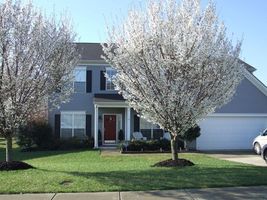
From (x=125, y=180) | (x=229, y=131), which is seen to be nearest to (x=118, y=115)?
(x=229, y=131)

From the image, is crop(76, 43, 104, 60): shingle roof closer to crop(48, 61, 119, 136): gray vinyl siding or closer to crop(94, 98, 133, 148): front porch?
crop(48, 61, 119, 136): gray vinyl siding

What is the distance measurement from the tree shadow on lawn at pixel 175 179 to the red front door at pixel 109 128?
69.7ft

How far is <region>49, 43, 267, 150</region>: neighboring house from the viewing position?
1287 inches

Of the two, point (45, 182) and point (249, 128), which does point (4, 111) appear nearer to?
point (45, 182)

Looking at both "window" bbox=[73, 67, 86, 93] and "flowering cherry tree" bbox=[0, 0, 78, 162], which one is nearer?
"flowering cherry tree" bbox=[0, 0, 78, 162]

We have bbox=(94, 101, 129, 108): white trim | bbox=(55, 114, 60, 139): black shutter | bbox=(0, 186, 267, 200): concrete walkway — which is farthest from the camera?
bbox=(55, 114, 60, 139): black shutter

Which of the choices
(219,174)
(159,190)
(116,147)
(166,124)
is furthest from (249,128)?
(159,190)

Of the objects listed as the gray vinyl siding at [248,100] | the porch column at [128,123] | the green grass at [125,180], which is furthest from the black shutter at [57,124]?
the green grass at [125,180]

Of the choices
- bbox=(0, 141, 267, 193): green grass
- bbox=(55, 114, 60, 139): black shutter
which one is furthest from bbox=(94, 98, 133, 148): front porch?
bbox=(0, 141, 267, 193): green grass

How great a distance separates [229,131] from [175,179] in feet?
68.7

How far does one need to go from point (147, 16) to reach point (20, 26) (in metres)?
4.27

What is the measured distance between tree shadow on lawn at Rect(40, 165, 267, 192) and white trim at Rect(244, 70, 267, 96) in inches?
777

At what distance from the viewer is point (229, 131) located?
108 feet

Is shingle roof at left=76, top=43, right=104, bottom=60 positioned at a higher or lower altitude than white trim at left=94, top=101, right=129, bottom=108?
higher
